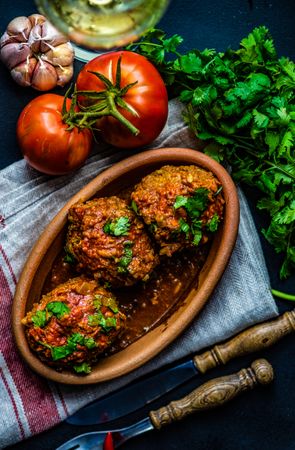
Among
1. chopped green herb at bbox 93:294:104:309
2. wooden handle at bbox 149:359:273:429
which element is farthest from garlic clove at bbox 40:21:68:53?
wooden handle at bbox 149:359:273:429

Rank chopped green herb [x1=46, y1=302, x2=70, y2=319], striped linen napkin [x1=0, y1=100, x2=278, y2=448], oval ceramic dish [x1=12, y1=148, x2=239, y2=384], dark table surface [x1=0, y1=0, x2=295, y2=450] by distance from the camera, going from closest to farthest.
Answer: chopped green herb [x1=46, y1=302, x2=70, y2=319]
oval ceramic dish [x1=12, y1=148, x2=239, y2=384]
striped linen napkin [x1=0, y1=100, x2=278, y2=448]
dark table surface [x1=0, y1=0, x2=295, y2=450]

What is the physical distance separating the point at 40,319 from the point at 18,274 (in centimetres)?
28

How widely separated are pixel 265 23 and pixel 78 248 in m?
1.23

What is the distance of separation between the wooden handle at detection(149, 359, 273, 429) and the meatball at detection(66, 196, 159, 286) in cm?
53

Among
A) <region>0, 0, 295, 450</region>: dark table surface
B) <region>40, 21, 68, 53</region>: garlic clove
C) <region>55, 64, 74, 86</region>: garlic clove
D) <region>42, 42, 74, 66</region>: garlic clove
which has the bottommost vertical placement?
<region>0, 0, 295, 450</region>: dark table surface

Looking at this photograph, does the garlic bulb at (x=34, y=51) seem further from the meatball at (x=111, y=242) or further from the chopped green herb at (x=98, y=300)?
the chopped green herb at (x=98, y=300)

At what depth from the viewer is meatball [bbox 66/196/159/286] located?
2.42 m

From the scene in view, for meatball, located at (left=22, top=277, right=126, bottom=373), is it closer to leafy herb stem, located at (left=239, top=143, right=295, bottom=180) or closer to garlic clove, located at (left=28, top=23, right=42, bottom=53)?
leafy herb stem, located at (left=239, top=143, right=295, bottom=180)

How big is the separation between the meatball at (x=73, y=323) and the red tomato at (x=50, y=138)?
0.45 metres

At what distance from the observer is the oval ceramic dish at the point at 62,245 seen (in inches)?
99.0

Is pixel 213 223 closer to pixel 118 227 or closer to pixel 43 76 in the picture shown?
pixel 118 227

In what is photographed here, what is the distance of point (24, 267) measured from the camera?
2.54 meters

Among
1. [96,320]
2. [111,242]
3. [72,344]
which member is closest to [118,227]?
[111,242]

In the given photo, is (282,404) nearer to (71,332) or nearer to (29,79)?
(71,332)
